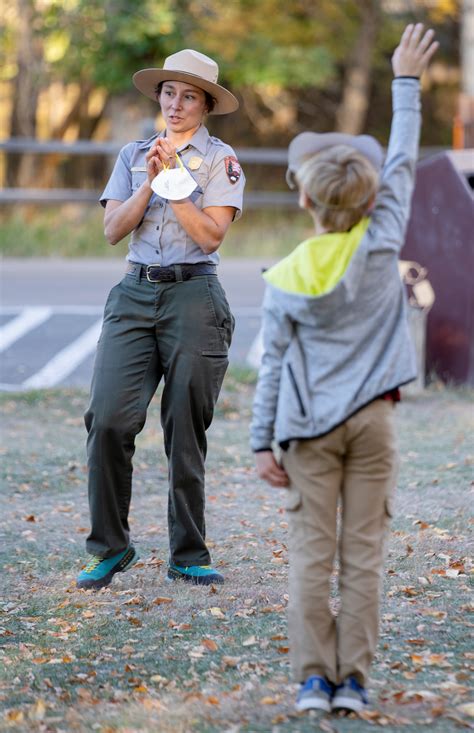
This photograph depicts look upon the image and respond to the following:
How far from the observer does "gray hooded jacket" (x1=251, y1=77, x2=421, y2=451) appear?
346cm

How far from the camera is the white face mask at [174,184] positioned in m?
4.54

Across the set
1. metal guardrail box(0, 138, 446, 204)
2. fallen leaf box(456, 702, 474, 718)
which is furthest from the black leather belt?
metal guardrail box(0, 138, 446, 204)

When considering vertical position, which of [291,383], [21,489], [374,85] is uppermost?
[374,85]

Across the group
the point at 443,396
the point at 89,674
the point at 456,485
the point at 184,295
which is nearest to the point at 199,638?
the point at 89,674

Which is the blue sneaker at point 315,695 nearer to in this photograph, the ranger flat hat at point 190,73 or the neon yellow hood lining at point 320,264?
the neon yellow hood lining at point 320,264

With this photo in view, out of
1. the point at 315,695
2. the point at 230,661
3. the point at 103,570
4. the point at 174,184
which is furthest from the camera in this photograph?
the point at 103,570

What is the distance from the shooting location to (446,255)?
954 centimetres

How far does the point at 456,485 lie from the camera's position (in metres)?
6.91

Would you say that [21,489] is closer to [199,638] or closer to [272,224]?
[199,638]

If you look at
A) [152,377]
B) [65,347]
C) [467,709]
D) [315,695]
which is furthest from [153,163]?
[65,347]

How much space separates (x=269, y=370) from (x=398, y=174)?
688mm

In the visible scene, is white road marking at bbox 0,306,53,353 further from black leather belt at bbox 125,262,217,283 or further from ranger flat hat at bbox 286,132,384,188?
ranger flat hat at bbox 286,132,384,188

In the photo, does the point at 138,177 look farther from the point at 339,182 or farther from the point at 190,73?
the point at 339,182

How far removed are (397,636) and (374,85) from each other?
21810 millimetres
